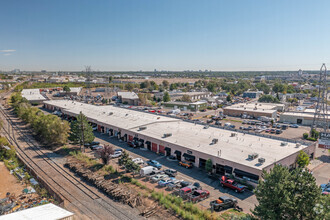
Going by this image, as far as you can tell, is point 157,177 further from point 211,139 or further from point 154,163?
point 211,139

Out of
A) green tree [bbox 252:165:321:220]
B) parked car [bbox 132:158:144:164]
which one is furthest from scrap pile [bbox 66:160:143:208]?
green tree [bbox 252:165:321:220]

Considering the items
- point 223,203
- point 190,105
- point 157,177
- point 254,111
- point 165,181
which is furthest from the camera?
point 190,105

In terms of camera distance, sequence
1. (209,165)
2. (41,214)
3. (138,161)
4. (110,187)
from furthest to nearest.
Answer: (138,161) → (209,165) → (110,187) → (41,214)

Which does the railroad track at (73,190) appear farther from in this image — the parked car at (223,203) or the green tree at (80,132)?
the parked car at (223,203)

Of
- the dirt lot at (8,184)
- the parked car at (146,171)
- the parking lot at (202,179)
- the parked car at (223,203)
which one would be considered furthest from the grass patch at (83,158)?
the parked car at (223,203)

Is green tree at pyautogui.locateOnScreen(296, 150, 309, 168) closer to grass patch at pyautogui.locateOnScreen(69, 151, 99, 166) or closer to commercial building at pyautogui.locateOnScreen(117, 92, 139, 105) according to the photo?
grass patch at pyautogui.locateOnScreen(69, 151, 99, 166)

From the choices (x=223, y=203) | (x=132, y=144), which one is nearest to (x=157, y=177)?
(x=223, y=203)

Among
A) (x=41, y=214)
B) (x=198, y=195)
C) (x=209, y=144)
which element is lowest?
(x=198, y=195)

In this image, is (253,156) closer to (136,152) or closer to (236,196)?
(236,196)

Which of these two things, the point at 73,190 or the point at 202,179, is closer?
the point at 73,190
